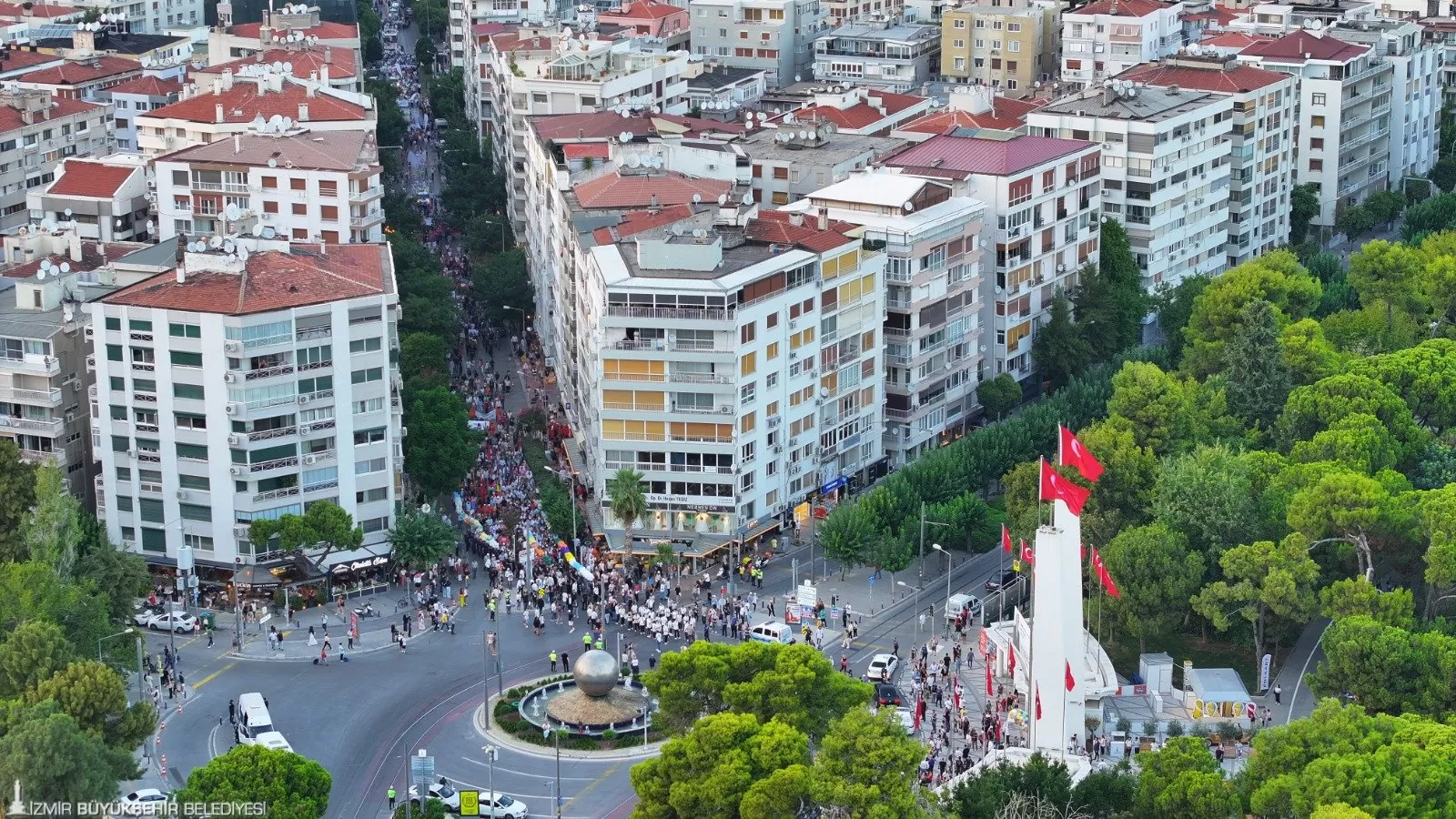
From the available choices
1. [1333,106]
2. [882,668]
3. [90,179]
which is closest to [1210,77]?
[1333,106]

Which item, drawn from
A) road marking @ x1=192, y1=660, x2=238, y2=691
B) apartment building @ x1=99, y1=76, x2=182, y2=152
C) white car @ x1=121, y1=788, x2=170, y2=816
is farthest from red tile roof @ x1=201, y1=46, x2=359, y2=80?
white car @ x1=121, y1=788, x2=170, y2=816

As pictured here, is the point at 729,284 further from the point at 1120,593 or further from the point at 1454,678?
the point at 1454,678

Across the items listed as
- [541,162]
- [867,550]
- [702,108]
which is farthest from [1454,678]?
[702,108]

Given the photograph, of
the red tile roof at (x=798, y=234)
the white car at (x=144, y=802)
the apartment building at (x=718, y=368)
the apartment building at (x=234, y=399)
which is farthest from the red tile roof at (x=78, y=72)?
the white car at (x=144, y=802)

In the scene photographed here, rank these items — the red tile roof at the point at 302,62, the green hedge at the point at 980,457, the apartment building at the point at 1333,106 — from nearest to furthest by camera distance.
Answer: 1. the green hedge at the point at 980,457
2. the red tile roof at the point at 302,62
3. the apartment building at the point at 1333,106

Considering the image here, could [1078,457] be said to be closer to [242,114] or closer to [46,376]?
[46,376]

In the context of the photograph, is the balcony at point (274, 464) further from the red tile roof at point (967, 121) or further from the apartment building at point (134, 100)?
the apartment building at point (134, 100)

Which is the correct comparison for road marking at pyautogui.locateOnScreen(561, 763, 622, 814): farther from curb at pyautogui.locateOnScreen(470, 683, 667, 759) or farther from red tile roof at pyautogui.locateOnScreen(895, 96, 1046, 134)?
red tile roof at pyautogui.locateOnScreen(895, 96, 1046, 134)

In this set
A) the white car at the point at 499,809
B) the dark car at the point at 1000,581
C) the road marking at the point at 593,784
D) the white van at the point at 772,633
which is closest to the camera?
the white car at the point at 499,809
